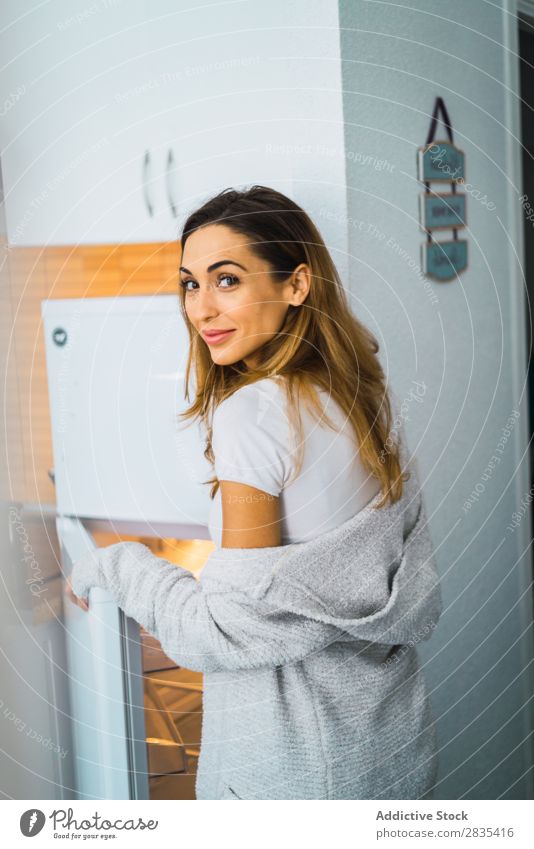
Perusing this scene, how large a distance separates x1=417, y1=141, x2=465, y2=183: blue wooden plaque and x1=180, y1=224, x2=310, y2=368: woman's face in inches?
9.3

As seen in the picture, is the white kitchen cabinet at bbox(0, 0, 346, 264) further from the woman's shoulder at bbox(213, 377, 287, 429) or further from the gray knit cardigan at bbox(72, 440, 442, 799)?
the gray knit cardigan at bbox(72, 440, 442, 799)

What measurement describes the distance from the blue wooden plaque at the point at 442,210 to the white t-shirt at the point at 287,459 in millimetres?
274

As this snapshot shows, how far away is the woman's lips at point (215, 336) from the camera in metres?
0.84

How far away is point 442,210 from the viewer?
1001 mm

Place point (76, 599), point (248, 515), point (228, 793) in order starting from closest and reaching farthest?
point (248, 515), point (228, 793), point (76, 599)

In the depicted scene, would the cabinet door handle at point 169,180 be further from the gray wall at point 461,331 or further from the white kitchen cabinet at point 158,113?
the gray wall at point 461,331

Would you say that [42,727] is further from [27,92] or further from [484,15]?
[484,15]

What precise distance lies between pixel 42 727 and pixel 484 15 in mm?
961

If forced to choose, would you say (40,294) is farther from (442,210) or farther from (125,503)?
(442,210)

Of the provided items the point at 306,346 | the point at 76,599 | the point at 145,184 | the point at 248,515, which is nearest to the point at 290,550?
the point at 248,515

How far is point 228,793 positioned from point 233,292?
479mm

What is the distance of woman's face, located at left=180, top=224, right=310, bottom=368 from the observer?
805 millimetres
